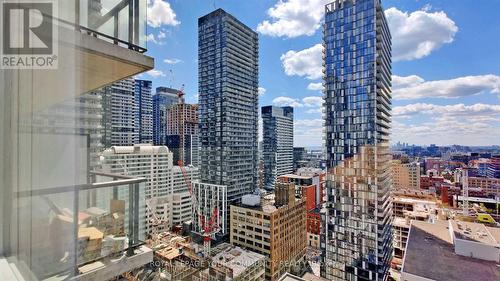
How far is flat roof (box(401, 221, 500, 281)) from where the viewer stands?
13.8 ft

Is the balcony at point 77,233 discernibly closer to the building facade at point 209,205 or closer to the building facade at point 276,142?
the building facade at point 209,205

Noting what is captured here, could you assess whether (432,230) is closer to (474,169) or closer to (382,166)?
(382,166)

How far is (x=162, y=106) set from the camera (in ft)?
50.8

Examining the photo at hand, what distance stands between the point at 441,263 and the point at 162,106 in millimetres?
15013

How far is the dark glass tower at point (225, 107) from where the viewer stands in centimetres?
1427

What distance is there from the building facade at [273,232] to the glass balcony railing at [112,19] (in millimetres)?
10774

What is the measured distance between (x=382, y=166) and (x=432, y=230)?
308 cm

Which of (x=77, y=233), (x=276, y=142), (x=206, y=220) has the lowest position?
(x=206, y=220)

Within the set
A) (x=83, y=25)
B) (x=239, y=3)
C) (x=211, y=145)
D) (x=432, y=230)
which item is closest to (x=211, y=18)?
(x=211, y=145)

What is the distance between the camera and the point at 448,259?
191 inches

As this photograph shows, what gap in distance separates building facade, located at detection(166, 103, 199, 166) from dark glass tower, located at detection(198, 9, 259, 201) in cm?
136

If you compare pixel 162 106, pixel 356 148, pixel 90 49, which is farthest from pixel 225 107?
pixel 90 49

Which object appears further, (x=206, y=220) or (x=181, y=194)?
(x=181, y=194)

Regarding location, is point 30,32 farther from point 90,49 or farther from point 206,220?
point 206,220
